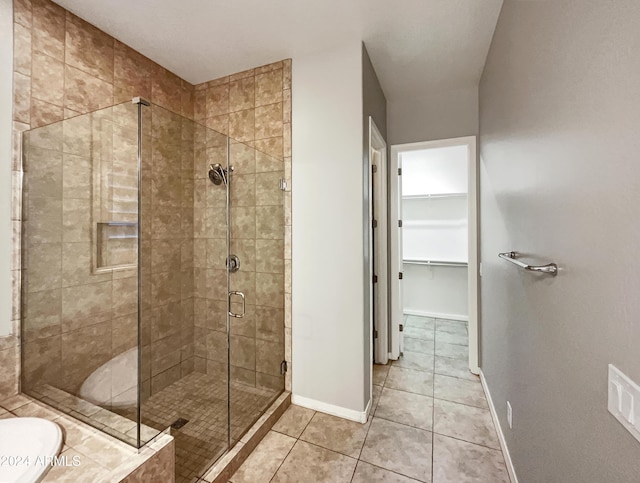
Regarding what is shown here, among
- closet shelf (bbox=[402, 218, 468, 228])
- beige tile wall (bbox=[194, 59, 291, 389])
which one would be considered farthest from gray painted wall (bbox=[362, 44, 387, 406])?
closet shelf (bbox=[402, 218, 468, 228])

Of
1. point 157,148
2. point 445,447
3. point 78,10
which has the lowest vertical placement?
point 445,447

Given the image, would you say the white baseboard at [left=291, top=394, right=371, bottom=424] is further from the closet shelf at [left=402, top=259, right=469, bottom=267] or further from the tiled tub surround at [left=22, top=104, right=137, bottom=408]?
the closet shelf at [left=402, top=259, right=469, bottom=267]

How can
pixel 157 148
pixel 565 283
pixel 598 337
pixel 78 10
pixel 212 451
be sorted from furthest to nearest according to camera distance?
pixel 157 148 → pixel 78 10 → pixel 212 451 → pixel 565 283 → pixel 598 337

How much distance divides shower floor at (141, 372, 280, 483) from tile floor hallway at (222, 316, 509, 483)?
0.19 meters

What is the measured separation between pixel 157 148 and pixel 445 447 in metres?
2.73

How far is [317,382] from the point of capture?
6.89 ft

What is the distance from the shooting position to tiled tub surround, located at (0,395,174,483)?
41.6 inches

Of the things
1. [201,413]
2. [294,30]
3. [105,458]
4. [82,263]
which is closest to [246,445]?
[201,413]

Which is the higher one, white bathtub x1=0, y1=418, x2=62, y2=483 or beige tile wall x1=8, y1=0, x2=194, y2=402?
beige tile wall x1=8, y1=0, x2=194, y2=402

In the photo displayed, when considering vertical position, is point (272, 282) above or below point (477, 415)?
above

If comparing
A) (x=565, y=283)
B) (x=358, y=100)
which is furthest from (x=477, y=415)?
(x=358, y=100)

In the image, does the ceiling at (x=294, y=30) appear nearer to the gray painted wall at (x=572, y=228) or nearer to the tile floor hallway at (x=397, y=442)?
the gray painted wall at (x=572, y=228)

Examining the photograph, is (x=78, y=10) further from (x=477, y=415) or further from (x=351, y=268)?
(x=477, y=415)

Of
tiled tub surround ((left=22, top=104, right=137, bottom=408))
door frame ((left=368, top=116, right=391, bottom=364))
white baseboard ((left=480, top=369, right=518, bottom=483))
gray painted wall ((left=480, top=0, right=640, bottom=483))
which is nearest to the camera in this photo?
Result: gray painted wall ((left=480, top=0, right=640, bottom=483))
